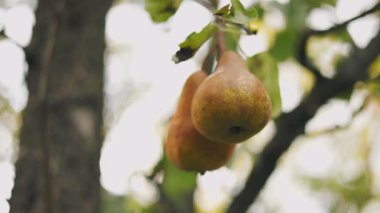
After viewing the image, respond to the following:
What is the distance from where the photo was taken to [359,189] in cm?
259

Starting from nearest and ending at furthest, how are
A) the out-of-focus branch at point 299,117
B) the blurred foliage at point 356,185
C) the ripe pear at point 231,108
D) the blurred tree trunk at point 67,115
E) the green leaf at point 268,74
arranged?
the ripe pear at point 231,108, the green leaf at point 268,74, the blurred tree trunk at point 67,115, the out-of-focus branch at point 299,117, the blurred foliage at point 356,185

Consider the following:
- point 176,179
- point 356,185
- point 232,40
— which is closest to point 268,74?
point 232,40

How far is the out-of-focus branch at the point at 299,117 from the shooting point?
1552 mm

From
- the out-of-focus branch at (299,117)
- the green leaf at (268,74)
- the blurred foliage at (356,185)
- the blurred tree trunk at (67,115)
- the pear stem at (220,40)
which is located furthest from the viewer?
the blurred foliage at (356,185)

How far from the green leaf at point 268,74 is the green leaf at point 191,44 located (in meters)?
0.25

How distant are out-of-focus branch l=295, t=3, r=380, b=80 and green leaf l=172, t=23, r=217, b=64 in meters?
0.65

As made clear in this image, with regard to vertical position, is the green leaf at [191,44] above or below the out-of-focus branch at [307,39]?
above

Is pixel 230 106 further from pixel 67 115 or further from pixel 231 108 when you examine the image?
pixel 67 115

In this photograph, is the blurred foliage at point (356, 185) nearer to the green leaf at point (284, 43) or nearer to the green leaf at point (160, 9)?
the green leaf at point (284, 43)

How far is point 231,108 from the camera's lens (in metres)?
0.75

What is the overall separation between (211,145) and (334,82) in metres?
0.79

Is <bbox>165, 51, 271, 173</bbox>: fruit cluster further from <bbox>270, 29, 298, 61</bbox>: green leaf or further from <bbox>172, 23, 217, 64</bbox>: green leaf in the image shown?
<bbox>270, 29, 298, 61</bbox>: green leaf

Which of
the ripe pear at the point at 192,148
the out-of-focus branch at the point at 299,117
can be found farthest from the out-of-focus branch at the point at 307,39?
the ripe pear at the point at 192,148

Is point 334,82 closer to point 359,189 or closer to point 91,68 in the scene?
point 91,68
